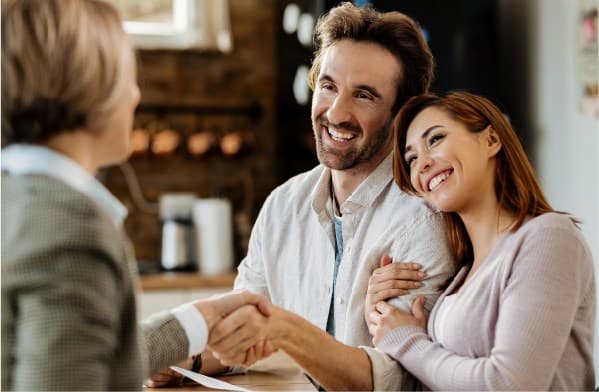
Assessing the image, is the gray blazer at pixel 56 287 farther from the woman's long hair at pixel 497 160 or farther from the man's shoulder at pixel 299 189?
the man's shoulder at pixel 299 189

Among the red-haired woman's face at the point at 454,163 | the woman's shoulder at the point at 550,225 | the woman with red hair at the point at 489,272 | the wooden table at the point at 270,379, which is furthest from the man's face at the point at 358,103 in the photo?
the woman's shoulder at the point at 550,225

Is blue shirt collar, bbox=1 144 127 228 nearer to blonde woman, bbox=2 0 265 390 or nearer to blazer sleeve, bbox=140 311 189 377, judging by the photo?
blonde woman, bbox=2 0 265 390

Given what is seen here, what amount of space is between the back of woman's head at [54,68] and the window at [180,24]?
9.34 feet

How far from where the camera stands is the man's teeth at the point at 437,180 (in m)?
1.65

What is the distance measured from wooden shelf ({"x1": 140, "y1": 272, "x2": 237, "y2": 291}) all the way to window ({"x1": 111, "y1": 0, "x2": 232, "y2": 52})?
3.53 feet

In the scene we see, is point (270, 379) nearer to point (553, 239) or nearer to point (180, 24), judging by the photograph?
point (553, 239)

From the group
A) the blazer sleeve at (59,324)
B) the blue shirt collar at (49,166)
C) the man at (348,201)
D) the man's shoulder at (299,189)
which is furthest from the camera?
the man's shoulder at (299,189)

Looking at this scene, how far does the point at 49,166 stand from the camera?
1.07m

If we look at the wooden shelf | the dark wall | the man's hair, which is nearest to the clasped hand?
the man's hair

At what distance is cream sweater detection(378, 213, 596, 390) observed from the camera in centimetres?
142

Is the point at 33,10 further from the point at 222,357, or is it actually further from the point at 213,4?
the point at 213,4

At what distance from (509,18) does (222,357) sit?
2665mm

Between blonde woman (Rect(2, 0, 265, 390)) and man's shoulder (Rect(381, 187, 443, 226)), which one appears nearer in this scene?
blonde woman (Rect(2, 0, 265, 390))

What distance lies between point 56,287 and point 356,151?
3.74 feet
